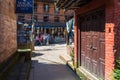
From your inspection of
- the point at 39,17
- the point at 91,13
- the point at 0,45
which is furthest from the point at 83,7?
the point at 39,17

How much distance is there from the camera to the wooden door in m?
9.04

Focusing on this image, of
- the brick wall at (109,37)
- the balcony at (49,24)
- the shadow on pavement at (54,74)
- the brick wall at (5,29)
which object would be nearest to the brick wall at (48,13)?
the balcony at (49,24)

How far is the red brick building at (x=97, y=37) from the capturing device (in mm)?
7531

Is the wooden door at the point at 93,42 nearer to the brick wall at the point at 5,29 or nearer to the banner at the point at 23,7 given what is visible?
the brick wall at the point at 5,29

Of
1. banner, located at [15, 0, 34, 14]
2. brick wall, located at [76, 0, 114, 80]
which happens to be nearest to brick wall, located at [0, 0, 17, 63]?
banner, located at [15, 0, 34, 14]

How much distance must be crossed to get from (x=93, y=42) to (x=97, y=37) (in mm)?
538

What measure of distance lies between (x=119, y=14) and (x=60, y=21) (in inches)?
1919

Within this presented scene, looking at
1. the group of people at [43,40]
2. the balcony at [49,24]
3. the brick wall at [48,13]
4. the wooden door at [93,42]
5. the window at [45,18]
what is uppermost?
the brick wall at [48,13]

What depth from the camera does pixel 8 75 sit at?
409 inches

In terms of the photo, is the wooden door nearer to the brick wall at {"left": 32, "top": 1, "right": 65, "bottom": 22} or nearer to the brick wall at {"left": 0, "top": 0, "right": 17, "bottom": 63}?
the brick wall at {"left": 0, "top": 0, "right": 17, "bottom": 63}

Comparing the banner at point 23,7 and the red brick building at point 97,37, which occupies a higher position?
the banner at point 23,7

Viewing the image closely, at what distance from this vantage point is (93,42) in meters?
10.1

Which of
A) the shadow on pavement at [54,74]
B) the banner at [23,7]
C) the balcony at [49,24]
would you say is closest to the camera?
the shadow on pavement at [54,74]

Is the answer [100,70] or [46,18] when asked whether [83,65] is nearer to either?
[100,70]
